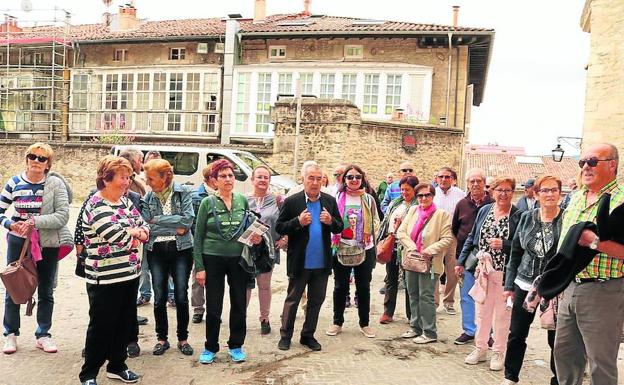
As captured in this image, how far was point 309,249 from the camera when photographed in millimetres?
5707

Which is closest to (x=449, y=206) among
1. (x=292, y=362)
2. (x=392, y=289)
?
(x=392, y=289)

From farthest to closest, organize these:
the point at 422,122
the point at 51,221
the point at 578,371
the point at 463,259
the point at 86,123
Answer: the point at 86,123 → the point at 422,122 → the point at 463,259 → the point at 51,221 → the point at 578,371

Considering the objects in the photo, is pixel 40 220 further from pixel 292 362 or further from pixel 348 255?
pixel 348 255

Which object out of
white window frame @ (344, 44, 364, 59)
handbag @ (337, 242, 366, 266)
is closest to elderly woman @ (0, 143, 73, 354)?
handbag @ (337, 242, 366, 266)

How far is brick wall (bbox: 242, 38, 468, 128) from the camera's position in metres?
22.4

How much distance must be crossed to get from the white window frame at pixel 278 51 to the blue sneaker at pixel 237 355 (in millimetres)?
20474

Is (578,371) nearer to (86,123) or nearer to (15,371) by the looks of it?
(15,371)

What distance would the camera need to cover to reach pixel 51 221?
4992mm

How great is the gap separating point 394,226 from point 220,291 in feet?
8.22

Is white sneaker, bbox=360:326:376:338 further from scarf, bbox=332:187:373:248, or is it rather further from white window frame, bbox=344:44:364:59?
white window frame, bbox=344:44:364:59

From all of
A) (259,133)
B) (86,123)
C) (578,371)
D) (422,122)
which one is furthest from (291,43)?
(578,371)

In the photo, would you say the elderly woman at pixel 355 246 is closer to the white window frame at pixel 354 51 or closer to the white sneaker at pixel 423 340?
the white sneaker at pixel 423 340

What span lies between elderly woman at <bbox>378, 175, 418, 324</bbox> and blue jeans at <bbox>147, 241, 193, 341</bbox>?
2.64 meters

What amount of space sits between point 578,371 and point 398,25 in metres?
21.6
